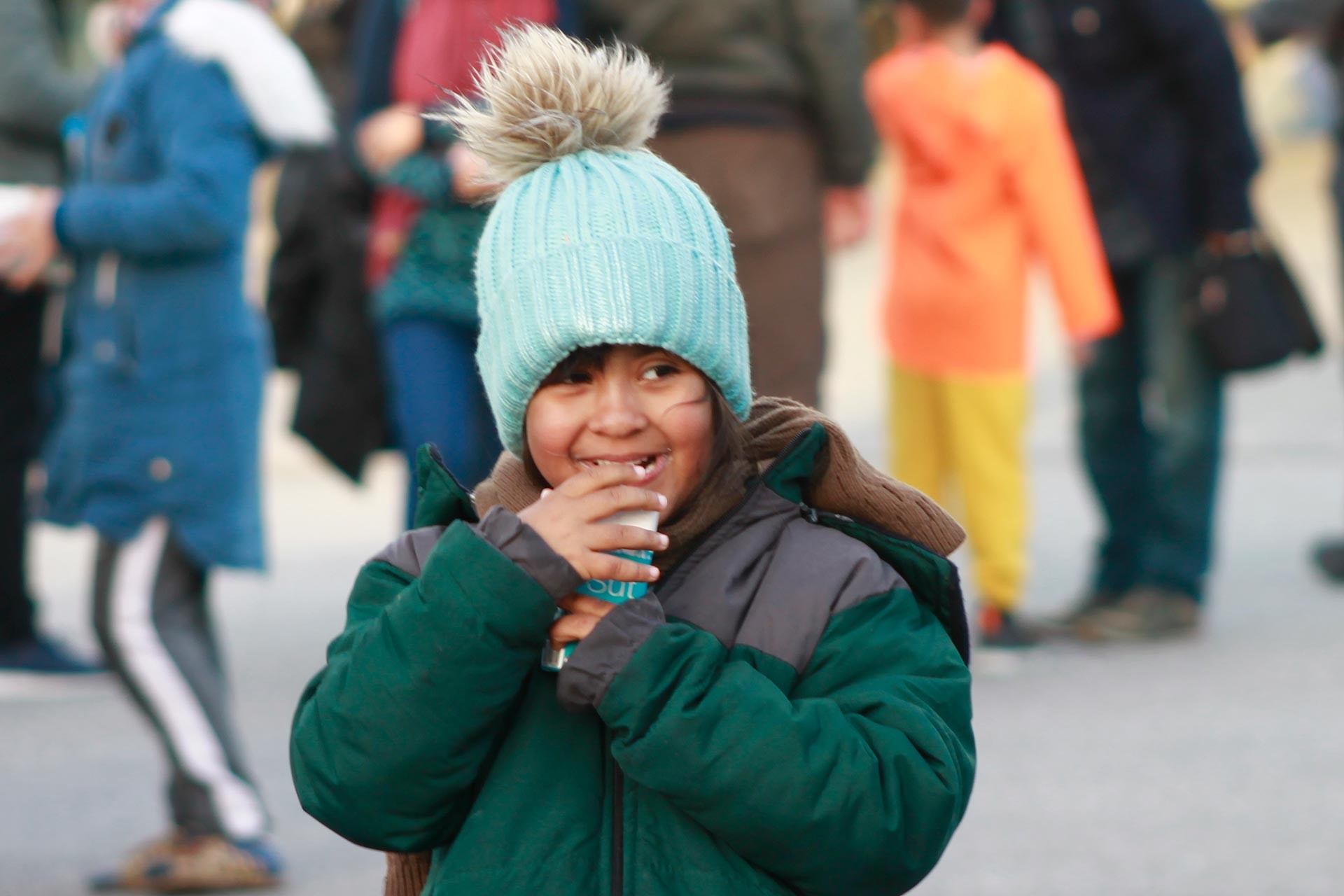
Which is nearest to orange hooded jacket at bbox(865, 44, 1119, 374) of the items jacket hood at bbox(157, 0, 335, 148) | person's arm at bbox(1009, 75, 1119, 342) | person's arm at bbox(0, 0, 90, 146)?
person's arm at bbox(1009, 75, 1119, 342)

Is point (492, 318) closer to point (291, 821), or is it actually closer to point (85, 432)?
point (85, 432)

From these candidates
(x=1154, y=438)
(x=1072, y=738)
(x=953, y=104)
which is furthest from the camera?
(x=1154, y=438)

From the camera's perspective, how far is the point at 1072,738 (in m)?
4.93

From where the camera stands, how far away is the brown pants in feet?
16.1

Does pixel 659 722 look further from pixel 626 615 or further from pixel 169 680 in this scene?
pixel 169 680

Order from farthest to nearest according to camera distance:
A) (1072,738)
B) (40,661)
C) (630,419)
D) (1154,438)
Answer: (1154,438) → (40,661) → (1072,738) → (630,419)

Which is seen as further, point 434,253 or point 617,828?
point 434,253

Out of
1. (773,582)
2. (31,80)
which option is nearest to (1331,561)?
(31,80)

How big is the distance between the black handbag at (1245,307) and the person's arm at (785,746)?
399 centimetres

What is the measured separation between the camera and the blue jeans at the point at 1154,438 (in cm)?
584

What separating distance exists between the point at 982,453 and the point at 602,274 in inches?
143

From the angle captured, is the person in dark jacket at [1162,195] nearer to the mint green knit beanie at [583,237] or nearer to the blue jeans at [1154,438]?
the blue jeans at [1154,438]

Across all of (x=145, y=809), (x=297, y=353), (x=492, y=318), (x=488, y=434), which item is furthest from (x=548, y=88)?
(x=297, y=353)

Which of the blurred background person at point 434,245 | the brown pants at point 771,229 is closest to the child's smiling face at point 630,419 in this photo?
the blurred background person at point 434,245
